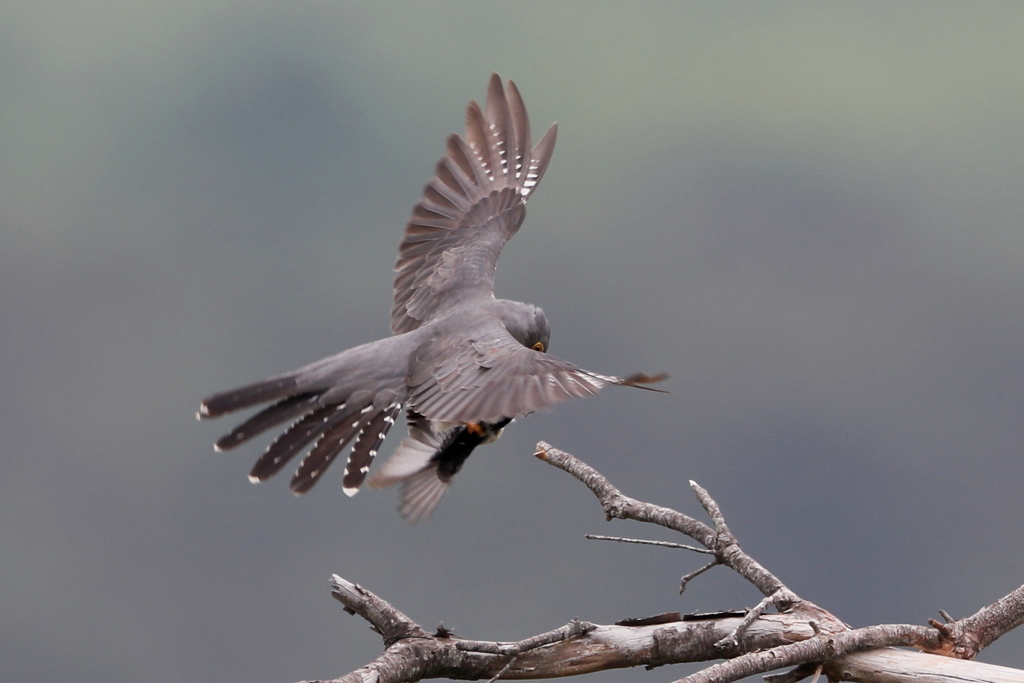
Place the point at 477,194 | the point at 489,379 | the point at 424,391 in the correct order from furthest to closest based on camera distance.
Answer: the point at 477,194 → the point at 424,391 → the point at 489,379

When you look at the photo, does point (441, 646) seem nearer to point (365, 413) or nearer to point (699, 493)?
point (365, 413)

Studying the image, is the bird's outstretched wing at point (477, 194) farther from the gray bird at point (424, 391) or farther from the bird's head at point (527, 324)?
the bird's head at point (527, 324)

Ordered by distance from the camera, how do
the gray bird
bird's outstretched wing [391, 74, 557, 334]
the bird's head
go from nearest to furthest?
the gray bird < the bird's head < bird's outstretched wing [391, 74, 557, 334]

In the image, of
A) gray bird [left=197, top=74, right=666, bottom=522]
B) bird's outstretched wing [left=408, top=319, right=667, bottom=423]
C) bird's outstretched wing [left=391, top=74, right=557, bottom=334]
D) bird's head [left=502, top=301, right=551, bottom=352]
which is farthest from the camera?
bird's outstretched wing [left=391, top=74, right=557, bottom=334]

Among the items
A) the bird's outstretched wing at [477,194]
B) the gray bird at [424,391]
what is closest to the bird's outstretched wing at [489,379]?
the gray bird at [424,391]

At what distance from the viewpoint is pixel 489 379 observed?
11.3ft

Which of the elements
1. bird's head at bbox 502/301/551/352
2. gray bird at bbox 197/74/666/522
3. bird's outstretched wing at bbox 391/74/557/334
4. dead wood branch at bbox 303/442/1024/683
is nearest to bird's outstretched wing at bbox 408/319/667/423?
gray bird at bbox 197/74/666/522

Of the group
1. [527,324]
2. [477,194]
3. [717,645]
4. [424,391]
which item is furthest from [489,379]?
[477,194]

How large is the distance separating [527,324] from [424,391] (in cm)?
77

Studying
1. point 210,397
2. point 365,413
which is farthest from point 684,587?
point 210,397

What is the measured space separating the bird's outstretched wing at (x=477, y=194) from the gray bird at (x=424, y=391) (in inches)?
4.7

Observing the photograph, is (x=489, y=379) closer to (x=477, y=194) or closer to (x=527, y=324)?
(x=527, y=324)

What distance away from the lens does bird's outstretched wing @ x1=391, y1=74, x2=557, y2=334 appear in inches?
193

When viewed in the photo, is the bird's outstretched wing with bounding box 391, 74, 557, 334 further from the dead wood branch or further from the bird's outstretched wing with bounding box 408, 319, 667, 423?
the dead wood branch
